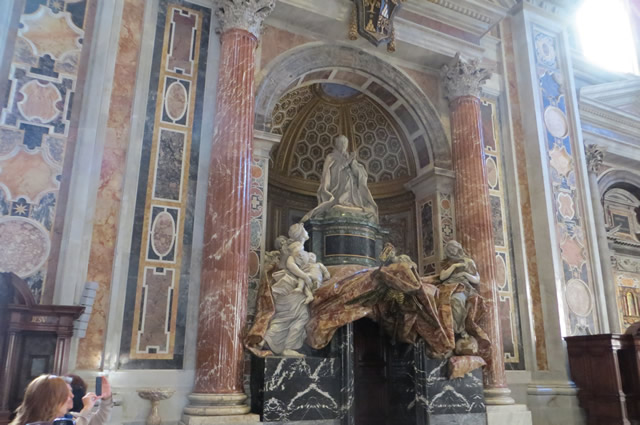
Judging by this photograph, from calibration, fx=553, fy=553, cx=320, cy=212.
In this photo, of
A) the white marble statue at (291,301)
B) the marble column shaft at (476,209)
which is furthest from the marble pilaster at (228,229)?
the marble column shaft at (476,209)

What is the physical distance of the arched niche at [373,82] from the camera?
9227 millimetres

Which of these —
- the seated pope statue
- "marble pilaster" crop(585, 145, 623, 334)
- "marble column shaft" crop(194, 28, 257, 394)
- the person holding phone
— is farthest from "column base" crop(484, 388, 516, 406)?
the person holding phone

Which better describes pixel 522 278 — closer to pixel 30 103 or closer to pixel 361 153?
pixel 361 153

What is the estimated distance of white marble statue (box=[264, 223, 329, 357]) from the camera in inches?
281

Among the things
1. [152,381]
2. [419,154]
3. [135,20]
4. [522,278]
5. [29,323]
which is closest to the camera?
[29,323]

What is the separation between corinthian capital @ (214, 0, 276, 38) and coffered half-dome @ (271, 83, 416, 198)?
2.79 m

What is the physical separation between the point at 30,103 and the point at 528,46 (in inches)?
361

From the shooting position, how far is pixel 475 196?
9672 millimetres

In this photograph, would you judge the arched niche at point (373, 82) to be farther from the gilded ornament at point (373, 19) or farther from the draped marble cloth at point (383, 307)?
the draped marble cloth at point (383, 307)

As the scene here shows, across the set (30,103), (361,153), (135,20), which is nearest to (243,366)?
(30,103)

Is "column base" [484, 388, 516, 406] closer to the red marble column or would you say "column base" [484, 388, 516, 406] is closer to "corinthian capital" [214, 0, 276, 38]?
the red marble column

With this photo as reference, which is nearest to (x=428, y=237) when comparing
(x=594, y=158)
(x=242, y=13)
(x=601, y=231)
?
(x=242, y=13)

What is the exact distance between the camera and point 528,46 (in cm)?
1123

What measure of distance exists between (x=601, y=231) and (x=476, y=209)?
560cm
